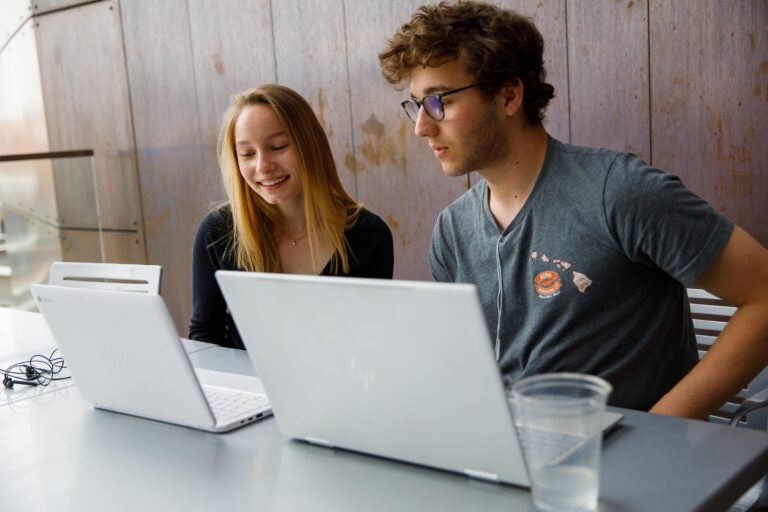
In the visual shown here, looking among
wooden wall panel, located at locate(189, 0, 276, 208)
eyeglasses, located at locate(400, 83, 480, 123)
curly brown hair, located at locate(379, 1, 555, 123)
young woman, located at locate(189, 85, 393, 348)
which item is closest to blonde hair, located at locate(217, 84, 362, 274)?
young woman, located at locate(189, 85, 393, 348)

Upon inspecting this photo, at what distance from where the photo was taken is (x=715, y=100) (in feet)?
7.57

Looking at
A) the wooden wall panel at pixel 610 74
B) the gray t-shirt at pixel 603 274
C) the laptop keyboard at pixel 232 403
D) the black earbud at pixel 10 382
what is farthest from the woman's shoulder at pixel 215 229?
the wooden wall panel at pixel 610 74

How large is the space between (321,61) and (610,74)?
128 cm

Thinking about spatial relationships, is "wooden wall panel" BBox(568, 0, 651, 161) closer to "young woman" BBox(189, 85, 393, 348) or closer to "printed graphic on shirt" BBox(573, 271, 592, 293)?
"young woman" BBox(189, 85, 393, 348)

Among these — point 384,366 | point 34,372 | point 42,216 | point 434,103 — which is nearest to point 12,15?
point 42,216

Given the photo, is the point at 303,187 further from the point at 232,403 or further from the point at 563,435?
the point at 563,435

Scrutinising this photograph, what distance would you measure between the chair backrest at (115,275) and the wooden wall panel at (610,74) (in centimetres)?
146

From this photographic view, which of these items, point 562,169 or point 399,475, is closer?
point 399,475

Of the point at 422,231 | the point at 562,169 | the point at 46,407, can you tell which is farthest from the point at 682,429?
the point at 422,231

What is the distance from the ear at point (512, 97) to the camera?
167 centimetres

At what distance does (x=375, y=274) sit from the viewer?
2.17 meters

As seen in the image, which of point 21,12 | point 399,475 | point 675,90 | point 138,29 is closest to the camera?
point 399,475

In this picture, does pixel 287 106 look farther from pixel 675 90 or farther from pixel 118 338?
pixel 675 90

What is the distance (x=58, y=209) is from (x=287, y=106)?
2581 mm
